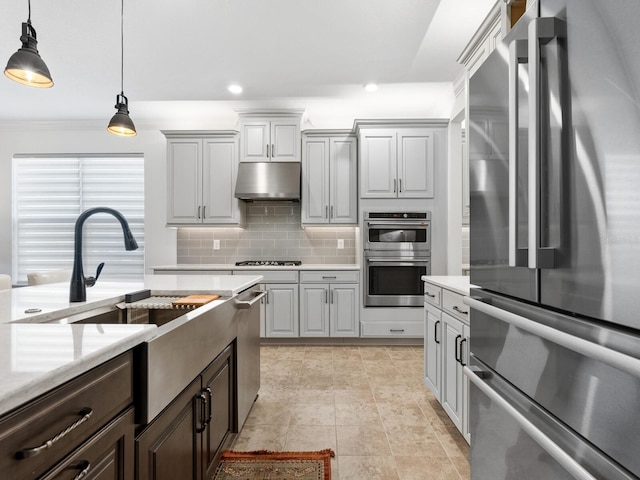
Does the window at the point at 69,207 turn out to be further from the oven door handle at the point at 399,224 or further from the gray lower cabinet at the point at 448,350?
the gray lower cabinet at the point at 448,350

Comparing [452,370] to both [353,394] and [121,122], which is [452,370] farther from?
[121,122]

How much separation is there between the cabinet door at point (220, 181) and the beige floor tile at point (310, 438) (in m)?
2.65

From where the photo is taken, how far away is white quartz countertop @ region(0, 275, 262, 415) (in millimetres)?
629

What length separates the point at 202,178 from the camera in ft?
13.9

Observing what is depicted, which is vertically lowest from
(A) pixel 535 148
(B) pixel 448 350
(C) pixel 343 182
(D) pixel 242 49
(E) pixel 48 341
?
(B) pixel 448 350

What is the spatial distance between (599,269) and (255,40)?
2.93m

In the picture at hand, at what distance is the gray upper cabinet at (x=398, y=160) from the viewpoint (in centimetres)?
391

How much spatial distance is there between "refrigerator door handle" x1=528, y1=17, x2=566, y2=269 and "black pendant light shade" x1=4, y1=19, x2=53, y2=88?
204 centimetres

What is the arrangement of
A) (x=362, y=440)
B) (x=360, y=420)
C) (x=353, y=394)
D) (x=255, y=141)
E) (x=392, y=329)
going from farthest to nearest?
(x=255, y=141) < (x=392, y=329) < (x=353, y=394) < (x=360, y=420) < (x=362, y=440)

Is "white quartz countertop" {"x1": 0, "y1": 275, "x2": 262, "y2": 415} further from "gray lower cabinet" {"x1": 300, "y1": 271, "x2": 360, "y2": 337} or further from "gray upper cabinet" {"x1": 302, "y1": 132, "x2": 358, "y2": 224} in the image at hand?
"gray upper cabinet" {"x1": 302, "y1": 132, "x2": 358, "y2": 224}

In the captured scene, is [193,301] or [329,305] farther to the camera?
[329,305]

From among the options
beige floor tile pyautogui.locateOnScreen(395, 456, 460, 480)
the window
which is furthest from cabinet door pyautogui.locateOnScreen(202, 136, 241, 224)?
beige floor tile pyautogui.locateOnScreen(395, 456, 460, 480)

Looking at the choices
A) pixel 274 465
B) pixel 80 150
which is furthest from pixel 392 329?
pixel 80 150

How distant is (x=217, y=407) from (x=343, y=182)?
297 centimetres
